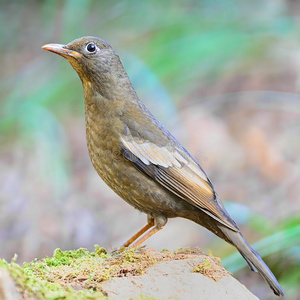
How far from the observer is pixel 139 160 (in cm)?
321

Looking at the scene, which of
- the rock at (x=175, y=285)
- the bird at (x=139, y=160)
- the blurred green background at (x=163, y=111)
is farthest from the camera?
the blurred green background at (x=163, y=111)

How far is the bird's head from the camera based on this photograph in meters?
3.31

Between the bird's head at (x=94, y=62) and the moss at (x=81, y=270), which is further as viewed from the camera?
the bird's head at (x=94, y=62)

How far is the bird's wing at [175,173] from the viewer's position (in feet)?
10.5

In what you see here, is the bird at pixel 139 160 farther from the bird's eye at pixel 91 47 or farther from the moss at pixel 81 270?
the moss at pixel 81 270

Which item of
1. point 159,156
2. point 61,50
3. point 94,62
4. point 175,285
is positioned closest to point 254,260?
point 175,285

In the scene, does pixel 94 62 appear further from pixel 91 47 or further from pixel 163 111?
pixel 163 111

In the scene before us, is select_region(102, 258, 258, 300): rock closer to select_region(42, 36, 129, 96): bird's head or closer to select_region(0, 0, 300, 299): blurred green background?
select_region(42, 36, 129, 96): bird's head

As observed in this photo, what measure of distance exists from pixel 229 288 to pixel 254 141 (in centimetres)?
418

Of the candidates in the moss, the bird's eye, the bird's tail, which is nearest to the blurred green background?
the bird's tail

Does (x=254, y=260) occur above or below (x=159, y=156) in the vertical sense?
below

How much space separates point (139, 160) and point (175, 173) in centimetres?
24

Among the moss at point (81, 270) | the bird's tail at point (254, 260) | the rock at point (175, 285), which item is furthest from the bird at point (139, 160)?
the rock at point (175, 285)

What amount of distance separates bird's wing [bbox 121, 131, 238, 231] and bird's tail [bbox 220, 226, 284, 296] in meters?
0.05
